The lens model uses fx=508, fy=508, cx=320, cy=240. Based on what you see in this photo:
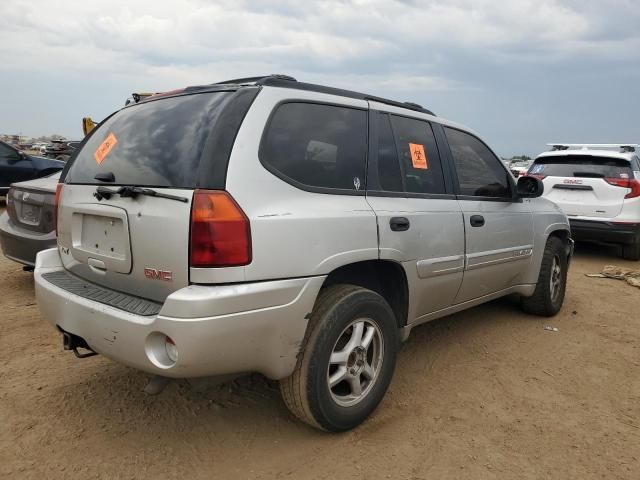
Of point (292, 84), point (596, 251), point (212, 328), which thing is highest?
point (292, 84)

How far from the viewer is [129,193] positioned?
2.26 metres

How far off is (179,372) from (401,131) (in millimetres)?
1937

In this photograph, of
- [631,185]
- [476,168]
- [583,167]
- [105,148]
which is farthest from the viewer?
[583,167]

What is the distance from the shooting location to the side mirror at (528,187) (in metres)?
4.11

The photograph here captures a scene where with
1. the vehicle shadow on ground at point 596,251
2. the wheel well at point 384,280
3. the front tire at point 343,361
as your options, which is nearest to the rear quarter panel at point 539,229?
the wheel well at point 384,280

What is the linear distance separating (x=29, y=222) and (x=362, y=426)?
3581 mm

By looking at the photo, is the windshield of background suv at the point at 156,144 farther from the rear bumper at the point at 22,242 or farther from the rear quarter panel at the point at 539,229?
the rear quarter panel at the point at 539,229

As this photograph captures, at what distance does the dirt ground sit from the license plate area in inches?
35.1

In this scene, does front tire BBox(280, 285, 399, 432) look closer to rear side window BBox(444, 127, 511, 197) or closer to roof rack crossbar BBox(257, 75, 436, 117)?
roof rack crossbar BBox(257, 75, 436, 117)

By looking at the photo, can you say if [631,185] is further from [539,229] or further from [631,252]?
[539,229]

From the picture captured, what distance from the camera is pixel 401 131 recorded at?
10.3 ft

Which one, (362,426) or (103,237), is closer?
(103,237)

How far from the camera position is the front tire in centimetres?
238

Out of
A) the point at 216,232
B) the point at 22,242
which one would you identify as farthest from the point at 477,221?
the point at 22,242
